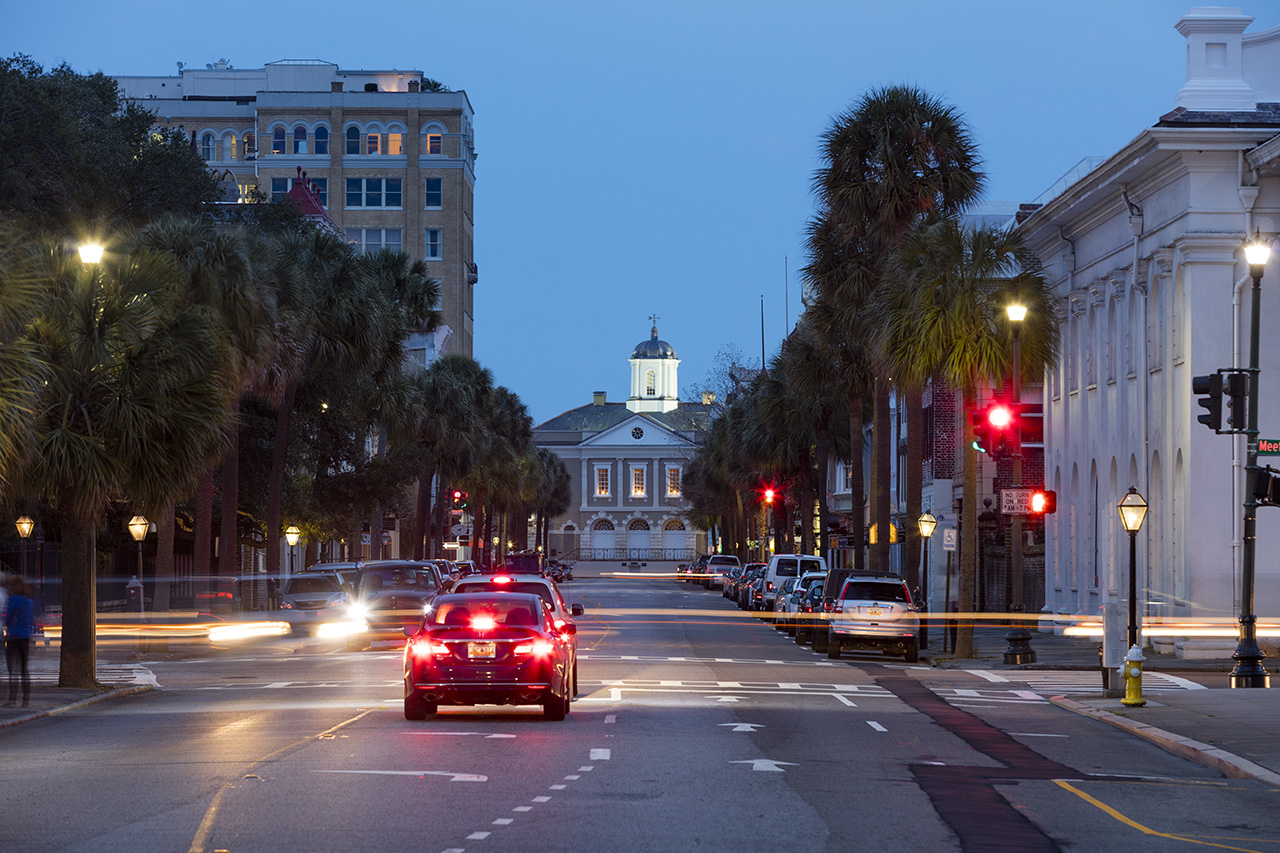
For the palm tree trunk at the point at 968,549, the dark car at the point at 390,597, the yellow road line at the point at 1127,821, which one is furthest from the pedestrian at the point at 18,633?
the palm tree trunk at the point at 968,549

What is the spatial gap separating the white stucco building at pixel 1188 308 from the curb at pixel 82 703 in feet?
63.5

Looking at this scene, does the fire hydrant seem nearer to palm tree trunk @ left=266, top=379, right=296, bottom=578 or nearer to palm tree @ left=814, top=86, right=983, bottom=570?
palm tree @ left=814, top=86, right=983, bottom=570

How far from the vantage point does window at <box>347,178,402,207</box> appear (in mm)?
121375

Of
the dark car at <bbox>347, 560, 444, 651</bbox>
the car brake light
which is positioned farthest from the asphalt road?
the dark car at <bbox>347, 560, 444, 651</bbox>

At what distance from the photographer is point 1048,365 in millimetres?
34562

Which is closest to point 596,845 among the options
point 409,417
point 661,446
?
point 409,417

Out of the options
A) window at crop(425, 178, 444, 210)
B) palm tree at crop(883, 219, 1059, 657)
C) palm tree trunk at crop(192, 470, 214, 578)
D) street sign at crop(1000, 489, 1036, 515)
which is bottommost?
palm tree trunk at crop(192, 470, 214, 578)

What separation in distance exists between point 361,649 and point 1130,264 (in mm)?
18606

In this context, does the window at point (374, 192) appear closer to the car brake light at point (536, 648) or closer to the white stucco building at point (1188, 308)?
the white stucco building at point (1188, 308)

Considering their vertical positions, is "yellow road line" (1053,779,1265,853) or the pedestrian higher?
the pedestrian

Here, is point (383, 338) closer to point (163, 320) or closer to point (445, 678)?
point (163, 320)

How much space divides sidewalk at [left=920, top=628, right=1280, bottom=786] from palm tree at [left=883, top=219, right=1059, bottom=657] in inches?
148

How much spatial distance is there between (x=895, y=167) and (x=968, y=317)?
7.57 meters

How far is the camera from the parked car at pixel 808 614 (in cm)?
3862
